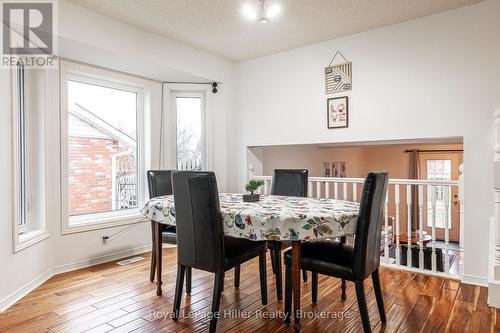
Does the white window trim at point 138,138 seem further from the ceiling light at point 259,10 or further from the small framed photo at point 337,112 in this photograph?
the small framed photo at point 337,112

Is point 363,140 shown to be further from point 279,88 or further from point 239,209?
point 239,209

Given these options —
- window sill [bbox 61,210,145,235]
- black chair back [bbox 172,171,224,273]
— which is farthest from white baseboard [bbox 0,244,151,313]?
black chair back [bbox 172,171,224,273]

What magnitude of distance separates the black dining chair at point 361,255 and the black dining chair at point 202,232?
43 cm

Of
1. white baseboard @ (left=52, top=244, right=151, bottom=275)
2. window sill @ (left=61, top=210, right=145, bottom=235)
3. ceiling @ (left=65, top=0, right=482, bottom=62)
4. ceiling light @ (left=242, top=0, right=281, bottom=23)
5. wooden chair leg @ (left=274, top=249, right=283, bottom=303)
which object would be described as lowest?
white baseboard @ (left=52, top=244, right=151, bottom=275)

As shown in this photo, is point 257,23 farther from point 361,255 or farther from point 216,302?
point 216,302

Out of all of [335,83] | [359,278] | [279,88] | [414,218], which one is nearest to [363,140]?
[335,83]

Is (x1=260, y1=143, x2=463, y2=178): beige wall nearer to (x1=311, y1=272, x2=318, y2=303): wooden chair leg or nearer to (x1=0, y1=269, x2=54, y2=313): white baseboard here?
(x1=311, y1=272, x2=318, y2=303): wooden chair leg

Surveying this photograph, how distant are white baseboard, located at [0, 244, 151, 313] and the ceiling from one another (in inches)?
95.7

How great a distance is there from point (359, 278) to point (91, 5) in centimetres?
307

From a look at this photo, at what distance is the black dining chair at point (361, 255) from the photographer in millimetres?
1854

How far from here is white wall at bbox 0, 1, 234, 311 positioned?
240 centimetres

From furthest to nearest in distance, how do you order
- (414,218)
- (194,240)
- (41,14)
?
(414,218)
(41,14)
(194,240)

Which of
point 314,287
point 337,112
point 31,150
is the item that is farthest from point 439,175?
point 31,150

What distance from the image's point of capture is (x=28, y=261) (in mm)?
2660
